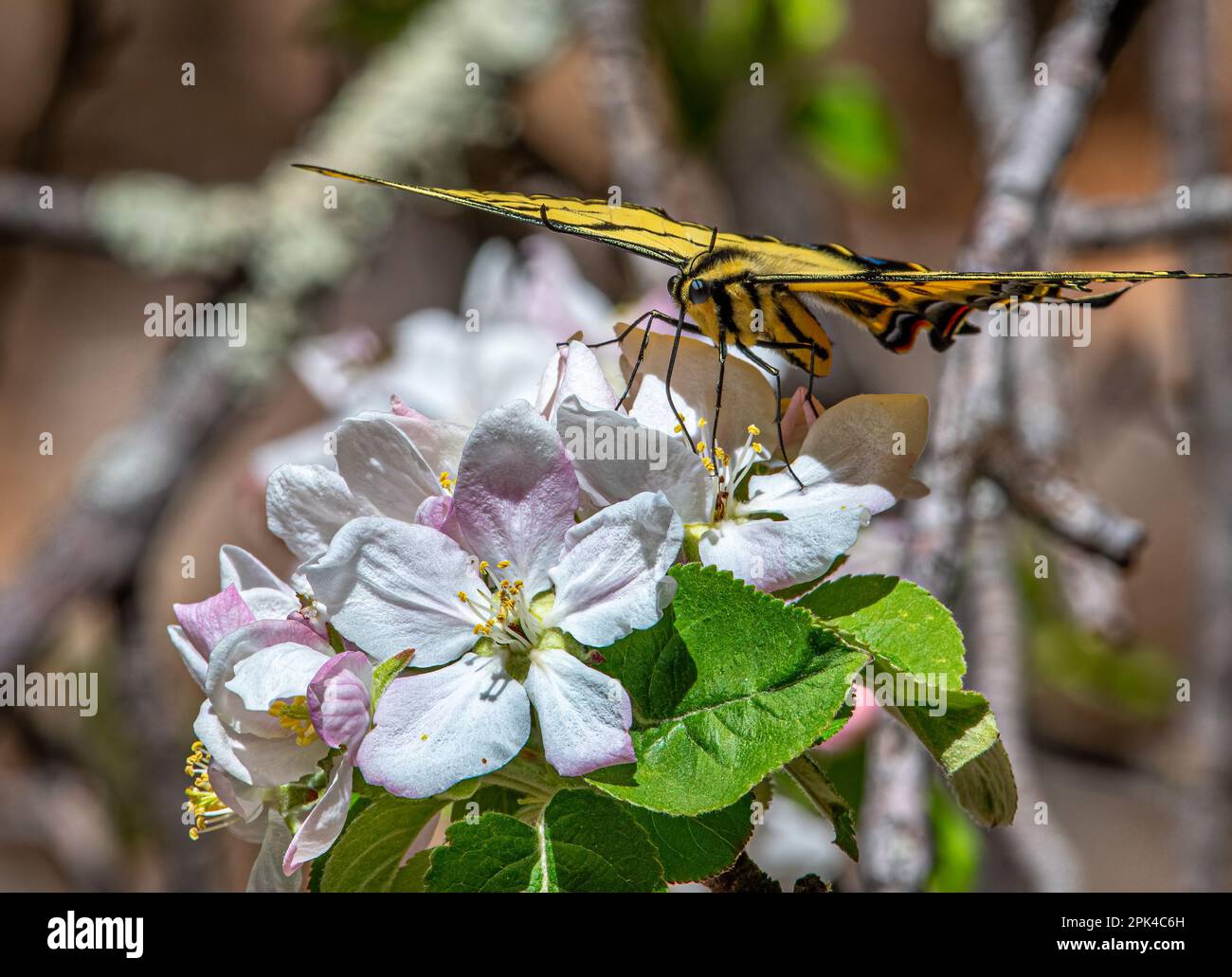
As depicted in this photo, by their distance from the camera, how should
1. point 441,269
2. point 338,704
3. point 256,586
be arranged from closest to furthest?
1. point 338,704
2. point 256,586
3. point 441,269

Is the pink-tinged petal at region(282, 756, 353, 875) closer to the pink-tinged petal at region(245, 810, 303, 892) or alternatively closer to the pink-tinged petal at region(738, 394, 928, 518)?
the pink-tinged petal at region(245, 810, 303, 892)

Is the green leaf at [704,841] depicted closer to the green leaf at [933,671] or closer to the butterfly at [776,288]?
the green leaf at [933,671]

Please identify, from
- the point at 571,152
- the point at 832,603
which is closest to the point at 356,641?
the point at 832,603

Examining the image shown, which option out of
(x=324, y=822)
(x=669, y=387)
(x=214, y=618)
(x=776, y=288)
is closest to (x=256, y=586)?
(x=214, y=618)

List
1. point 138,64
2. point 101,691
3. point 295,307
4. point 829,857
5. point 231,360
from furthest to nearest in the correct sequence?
point 138,64
point 101,691
point 295,307
point 231,360
point 829,857

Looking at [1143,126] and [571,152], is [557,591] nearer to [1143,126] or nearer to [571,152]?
[571,152]

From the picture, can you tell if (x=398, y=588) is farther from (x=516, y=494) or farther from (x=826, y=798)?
(x=826, y=798)

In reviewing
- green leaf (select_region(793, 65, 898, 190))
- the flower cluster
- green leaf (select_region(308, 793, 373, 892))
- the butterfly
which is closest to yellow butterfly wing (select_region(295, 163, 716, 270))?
the butterfly

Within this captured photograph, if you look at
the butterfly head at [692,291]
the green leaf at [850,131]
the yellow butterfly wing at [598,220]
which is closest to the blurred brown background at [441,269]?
the green leaf at [850,131]
